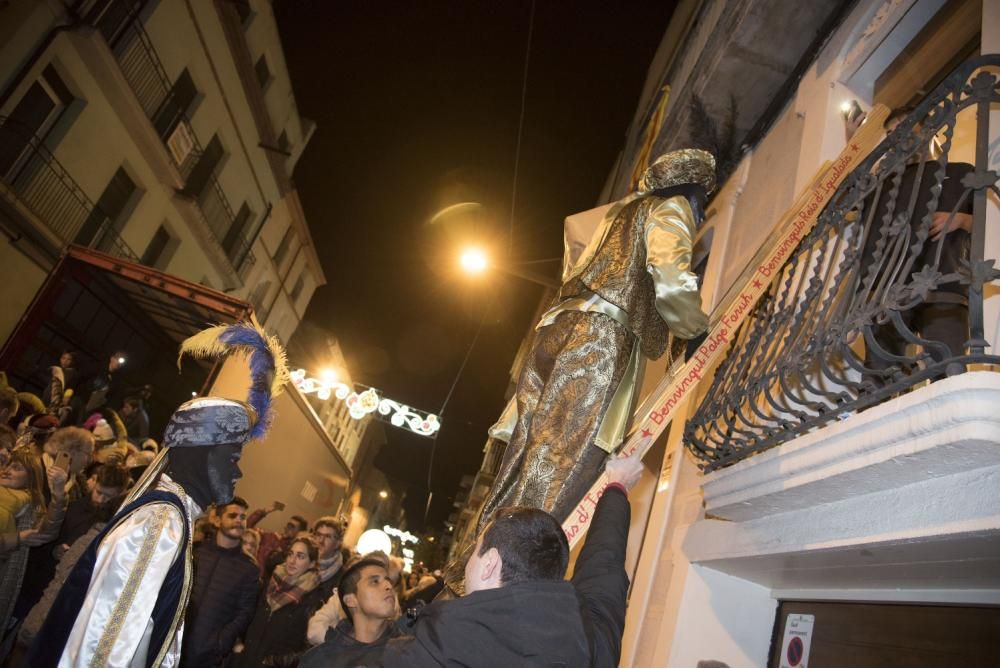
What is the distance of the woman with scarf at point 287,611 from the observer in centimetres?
440

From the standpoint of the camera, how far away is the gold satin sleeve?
2994 mm

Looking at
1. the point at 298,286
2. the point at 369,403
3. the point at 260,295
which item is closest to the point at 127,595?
the point at 369,403

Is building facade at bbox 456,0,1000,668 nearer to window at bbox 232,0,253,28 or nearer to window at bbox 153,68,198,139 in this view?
window at bbox 153,68,198,139

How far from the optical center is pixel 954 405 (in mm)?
1817

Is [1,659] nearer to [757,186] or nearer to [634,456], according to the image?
[634,456]

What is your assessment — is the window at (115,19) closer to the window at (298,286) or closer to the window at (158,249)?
the window at (158,249)

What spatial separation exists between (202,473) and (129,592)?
1.61 ft

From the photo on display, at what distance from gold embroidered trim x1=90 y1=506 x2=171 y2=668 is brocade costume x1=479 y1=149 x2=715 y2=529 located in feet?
4.35

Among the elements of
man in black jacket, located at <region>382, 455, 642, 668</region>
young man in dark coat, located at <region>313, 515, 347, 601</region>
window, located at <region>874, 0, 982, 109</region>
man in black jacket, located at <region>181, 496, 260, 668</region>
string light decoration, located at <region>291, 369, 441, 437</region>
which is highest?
window, located at <region>874, 0, 982, 109</region>

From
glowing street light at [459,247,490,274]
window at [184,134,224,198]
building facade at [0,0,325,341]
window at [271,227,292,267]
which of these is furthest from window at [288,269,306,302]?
glowing street light at [459,247,490,274]

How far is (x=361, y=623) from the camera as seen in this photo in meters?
3.44

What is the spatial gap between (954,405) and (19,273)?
1534cm

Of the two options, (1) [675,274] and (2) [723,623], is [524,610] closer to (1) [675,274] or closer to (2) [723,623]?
(1) [675,274]

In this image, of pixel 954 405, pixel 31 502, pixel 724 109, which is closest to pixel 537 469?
pixel 954 405
